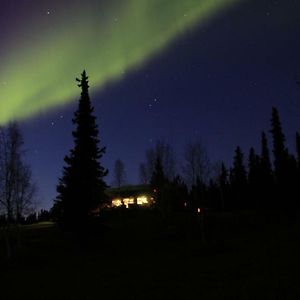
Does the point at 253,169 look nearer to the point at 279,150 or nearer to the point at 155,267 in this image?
the point at 279,150

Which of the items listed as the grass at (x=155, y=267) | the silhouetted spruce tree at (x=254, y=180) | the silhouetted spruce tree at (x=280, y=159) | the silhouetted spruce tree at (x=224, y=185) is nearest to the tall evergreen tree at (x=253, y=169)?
the silhouetted spruce tree at (x=254, y=180)

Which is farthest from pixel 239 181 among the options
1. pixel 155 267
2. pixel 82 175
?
pixel 155 267

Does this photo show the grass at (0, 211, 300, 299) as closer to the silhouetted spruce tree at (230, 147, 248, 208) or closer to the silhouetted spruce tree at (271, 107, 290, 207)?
the silhouetted spruce tree at (271, 107, 290, 207)

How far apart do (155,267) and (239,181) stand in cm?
6363

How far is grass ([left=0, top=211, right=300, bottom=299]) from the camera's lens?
18.8 metres

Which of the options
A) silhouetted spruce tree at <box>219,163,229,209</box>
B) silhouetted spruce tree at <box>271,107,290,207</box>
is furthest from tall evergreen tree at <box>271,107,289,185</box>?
silhouetted spruce tree at <box>219,163,229,209</box>

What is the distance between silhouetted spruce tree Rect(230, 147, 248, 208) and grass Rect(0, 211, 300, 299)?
94.6 ft

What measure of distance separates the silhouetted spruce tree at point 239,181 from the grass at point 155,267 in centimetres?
2882

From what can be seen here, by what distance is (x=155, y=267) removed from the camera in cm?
2794

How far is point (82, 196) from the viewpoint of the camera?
140 feet

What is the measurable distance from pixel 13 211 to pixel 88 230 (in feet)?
25.6

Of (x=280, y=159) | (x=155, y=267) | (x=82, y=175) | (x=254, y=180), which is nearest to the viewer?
(x=155, y=267)

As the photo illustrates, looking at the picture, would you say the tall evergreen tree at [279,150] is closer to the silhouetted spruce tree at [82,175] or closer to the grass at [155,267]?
the grass at [155,267]

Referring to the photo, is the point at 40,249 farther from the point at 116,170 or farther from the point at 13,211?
the point at 116,170
